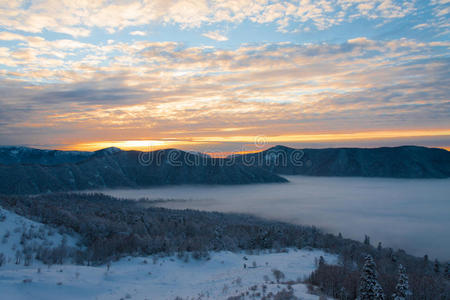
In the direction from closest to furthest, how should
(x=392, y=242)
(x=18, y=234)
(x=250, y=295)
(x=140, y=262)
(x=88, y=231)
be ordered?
1. (x=250, y=295)
2. (x=140, y=262)
3. (x=18, y=234)
4. (x=88, y=231)
5. (x=392, y=242)

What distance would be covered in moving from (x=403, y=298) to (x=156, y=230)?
2828 cm

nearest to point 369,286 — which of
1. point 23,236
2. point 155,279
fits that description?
point 155,279

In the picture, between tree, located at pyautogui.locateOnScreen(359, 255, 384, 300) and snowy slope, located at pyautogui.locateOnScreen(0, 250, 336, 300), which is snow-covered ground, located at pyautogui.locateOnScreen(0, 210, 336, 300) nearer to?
snowy slope, located at pyautogui.locateOnScreen(0, 250, 336, 300)

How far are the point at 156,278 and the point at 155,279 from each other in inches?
7.8

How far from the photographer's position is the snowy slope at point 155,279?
11.3 meters

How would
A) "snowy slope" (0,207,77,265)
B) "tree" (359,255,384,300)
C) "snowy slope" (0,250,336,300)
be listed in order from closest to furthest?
1. "tree" (359,255,384,300)
2. "snowy slope" (0,250,336,300)
3. "snowy slope" (0,207,77,265)

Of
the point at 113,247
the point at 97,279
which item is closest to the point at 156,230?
the point at 113,247

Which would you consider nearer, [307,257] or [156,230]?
[307,257]

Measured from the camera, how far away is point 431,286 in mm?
13633

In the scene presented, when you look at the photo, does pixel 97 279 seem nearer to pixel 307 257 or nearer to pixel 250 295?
pixel 250 295

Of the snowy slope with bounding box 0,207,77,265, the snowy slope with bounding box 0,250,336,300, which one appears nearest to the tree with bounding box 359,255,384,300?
the snowy slope with bounding box 0,250,336,300

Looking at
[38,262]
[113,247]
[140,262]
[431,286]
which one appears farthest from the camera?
[113,247]

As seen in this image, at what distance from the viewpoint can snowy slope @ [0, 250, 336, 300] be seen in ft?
36.9

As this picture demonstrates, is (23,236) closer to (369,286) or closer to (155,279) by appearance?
(155,279)
